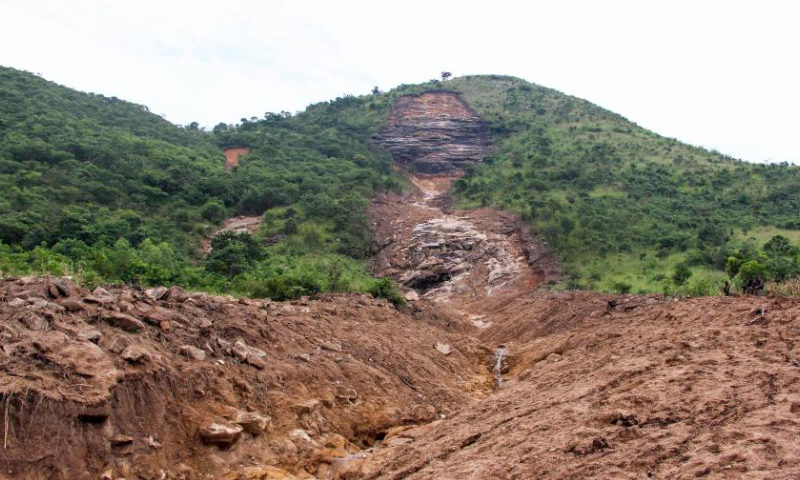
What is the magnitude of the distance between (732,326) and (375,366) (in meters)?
5.78

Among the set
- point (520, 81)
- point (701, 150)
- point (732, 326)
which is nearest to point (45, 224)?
A: point (732, 326)

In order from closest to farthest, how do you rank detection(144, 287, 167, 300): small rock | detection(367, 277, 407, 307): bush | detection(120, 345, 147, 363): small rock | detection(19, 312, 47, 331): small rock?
1. detection(19, 312, 47, 331): small rock
2. detection(120, 345, 147, 363): small rock
3. detection(144, 287, 167, 300): small rock
4. detection(367, 277, 407, 307): bush

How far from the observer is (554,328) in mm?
15125

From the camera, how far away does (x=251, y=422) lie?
7.30 metres

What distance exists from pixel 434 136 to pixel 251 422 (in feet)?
163

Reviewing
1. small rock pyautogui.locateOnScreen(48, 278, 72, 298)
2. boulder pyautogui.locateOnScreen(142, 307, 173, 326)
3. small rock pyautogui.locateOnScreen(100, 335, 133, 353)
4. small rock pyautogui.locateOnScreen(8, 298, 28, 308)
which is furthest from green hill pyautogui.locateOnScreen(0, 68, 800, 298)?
small rock pyautogui.locateOnScreen(100, 335, 133, 353)

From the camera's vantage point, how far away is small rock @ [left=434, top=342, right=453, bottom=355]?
1308 cm

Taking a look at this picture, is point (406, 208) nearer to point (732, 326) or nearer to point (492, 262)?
point (492, 262)

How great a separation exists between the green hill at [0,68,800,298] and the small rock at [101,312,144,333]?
286 inches

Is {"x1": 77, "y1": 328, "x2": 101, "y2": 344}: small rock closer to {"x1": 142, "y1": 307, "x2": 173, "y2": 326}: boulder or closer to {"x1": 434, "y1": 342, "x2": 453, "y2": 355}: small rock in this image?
{"x1": 142, "y1": 307, "x2": 173, "y2": 326}: boulder

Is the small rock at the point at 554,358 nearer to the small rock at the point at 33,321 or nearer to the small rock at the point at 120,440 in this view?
the small rock at the point at 120,440

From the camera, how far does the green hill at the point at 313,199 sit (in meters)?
20.5

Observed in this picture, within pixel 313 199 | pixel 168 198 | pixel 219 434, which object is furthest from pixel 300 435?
pixel 313 199

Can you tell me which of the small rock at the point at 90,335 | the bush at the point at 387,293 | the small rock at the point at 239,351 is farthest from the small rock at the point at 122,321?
the bush at the point at 387,293
